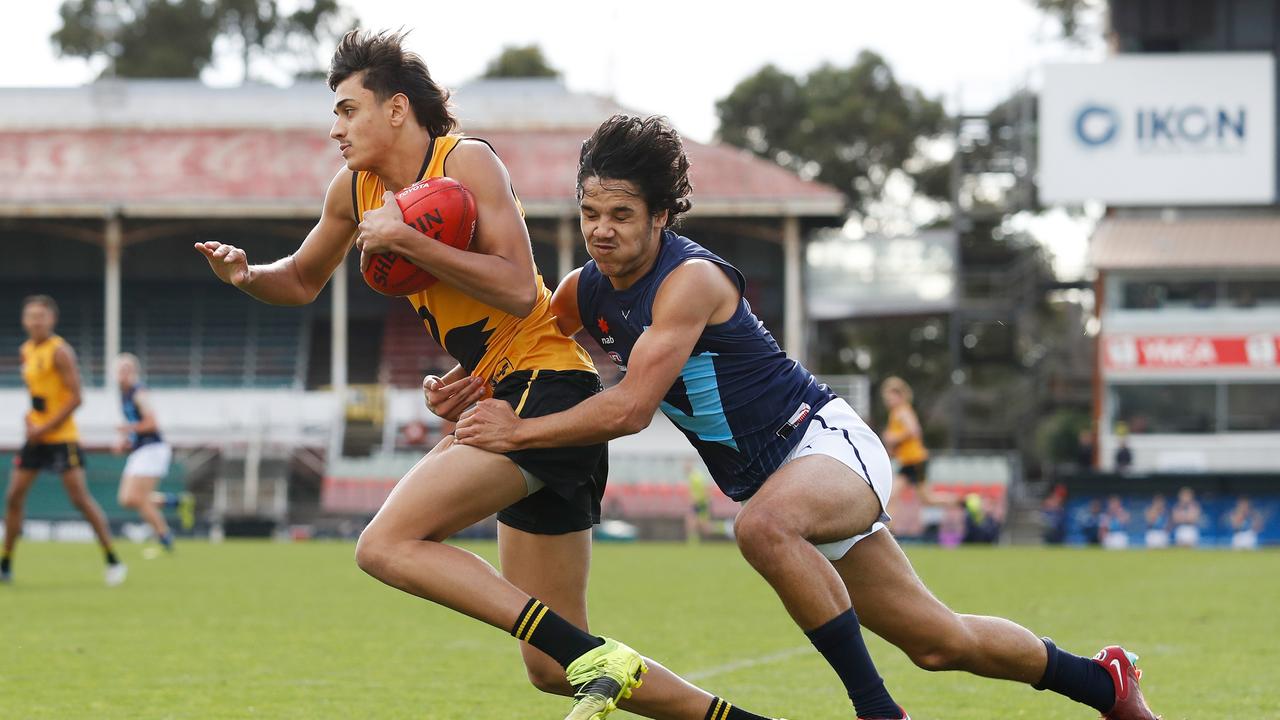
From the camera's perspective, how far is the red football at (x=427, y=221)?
5.09 m

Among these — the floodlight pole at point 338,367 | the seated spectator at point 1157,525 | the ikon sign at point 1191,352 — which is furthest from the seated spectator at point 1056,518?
the floodlight pole at point 338,367

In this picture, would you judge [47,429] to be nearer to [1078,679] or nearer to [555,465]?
[555,465]

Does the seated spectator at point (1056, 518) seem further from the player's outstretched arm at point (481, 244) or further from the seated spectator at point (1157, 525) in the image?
the player's outstretched arm at point (481, 244)

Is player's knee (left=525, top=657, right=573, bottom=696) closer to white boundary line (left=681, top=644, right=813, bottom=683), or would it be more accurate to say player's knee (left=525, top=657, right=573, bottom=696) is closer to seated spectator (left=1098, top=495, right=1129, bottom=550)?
white boundary line (left=681, top=644, right=813, bottom=683)

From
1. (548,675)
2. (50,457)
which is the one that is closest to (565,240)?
(50,457)

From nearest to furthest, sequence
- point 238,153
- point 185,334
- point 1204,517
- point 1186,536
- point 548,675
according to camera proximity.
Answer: point 548,675 → point 1186,536 → point 1204,517 → point 238,153 → point 185,334

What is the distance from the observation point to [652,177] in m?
5.07

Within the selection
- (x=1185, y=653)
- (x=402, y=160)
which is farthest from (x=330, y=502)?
(x=402, y=160)

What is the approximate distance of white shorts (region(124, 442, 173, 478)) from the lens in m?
18.5

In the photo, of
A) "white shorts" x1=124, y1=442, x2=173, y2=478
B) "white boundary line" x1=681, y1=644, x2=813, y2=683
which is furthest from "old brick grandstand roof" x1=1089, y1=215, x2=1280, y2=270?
"white boundary line" x1=681, y1=644, x2=813, y2=683

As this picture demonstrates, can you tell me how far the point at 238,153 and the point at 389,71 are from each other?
36.6m

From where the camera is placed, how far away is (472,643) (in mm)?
9867

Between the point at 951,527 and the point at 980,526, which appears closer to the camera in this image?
the point at 980,526

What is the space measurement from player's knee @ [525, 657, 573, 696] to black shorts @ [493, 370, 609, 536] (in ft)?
1.34
